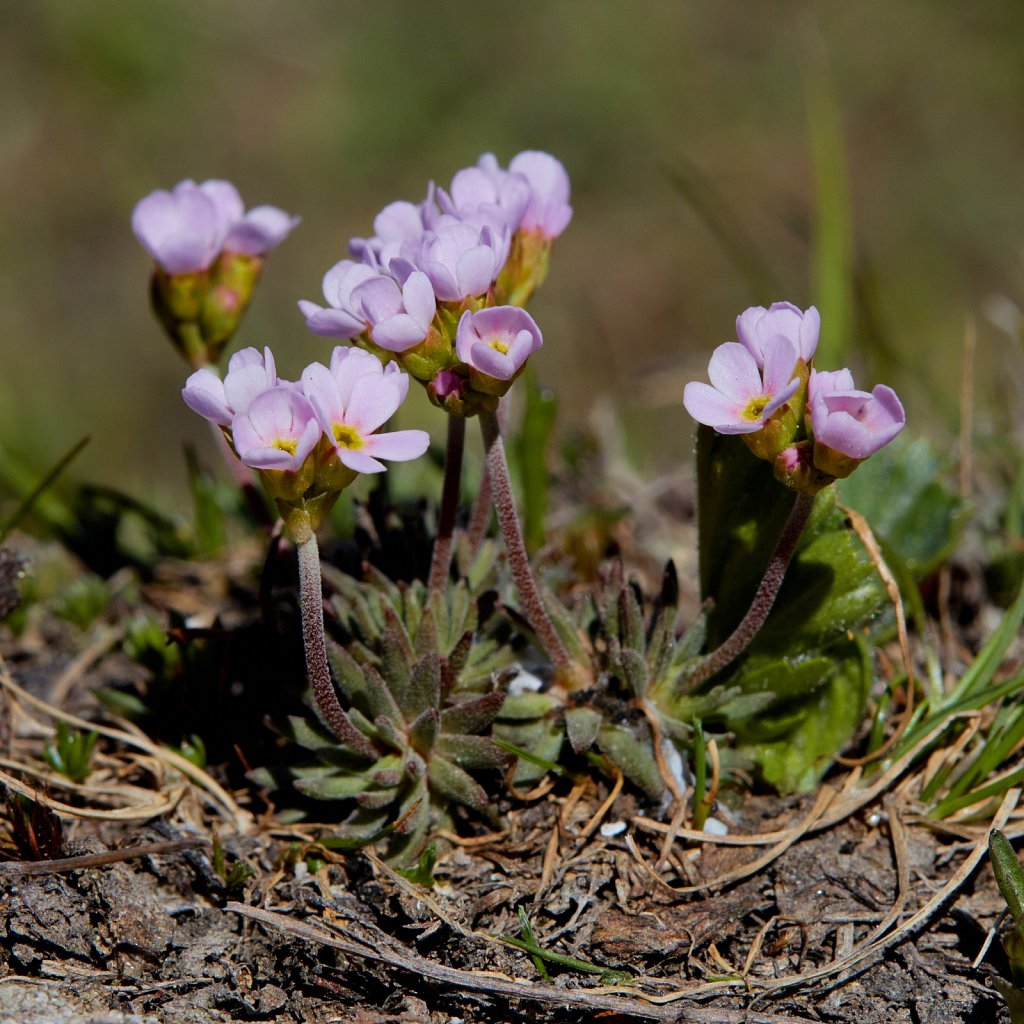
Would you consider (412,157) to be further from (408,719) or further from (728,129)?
(408,719)

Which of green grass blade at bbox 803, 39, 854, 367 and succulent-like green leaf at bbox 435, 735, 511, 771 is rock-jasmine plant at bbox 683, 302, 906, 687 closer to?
succulent-like green leaf at bbox 435, 735, 511, 771

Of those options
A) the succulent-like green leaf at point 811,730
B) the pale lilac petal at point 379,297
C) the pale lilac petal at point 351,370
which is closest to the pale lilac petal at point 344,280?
the pale lilac petal at point 379,297

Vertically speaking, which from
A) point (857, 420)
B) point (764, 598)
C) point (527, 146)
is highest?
point (527, 146)

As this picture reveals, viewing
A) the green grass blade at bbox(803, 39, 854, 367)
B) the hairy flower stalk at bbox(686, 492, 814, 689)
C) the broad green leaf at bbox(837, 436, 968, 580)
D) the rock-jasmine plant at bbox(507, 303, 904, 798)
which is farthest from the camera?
the green grass blade at bbox(803, 39, 854, 367)

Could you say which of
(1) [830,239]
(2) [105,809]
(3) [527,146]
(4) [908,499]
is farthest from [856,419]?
(3) [527,146]

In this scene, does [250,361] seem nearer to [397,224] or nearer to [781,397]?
[397,224]

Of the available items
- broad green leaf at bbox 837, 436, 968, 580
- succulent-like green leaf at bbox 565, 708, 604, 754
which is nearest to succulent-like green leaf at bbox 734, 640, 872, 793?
succulent-like green leaf at bbox 565, 708, 604, 754

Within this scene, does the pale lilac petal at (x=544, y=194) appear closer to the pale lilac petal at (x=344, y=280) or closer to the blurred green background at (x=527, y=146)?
the pale lilac petal at (x=344, y=280)
